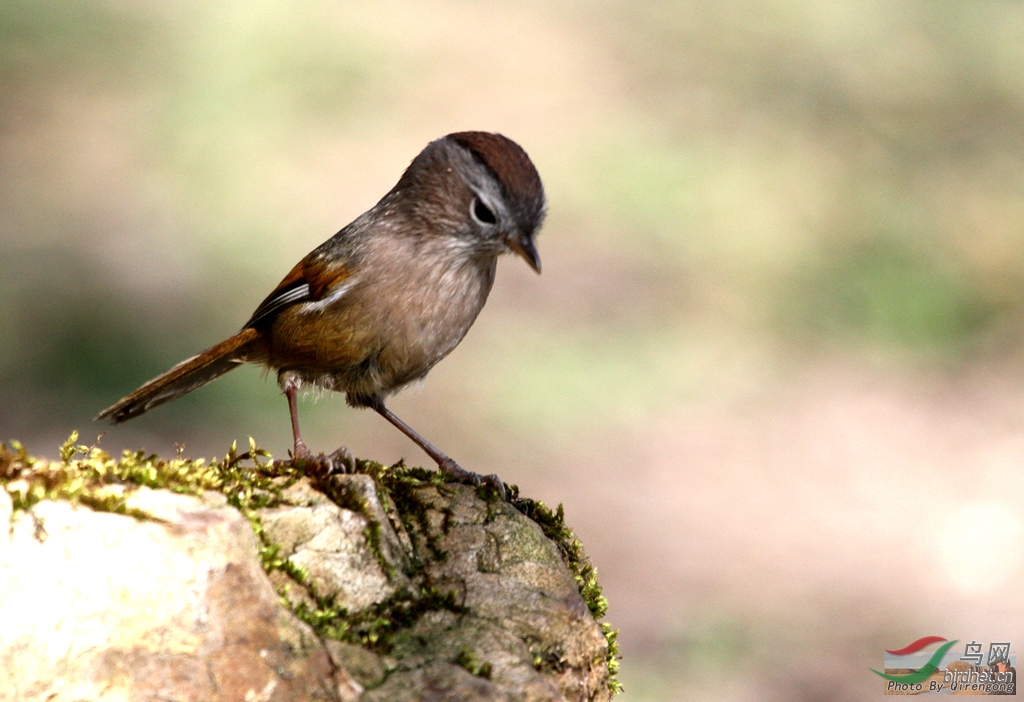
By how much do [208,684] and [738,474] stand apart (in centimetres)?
729

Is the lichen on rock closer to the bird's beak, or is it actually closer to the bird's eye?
the bird's beak

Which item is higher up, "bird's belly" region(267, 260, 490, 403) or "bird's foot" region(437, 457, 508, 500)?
"bird's belly" region(267, 260, 490, 403)

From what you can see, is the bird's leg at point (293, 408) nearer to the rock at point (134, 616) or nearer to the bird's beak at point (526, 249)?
the bird's beak at point (526, 249)

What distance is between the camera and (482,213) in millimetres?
4469

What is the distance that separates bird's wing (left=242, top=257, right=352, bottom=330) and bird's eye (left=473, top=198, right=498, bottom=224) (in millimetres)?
609

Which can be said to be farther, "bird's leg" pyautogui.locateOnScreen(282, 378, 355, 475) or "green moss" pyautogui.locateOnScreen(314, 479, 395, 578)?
"bird's leg" pyautogui.locateOnScreen(282, 378, 355, 475)

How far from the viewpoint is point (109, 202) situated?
487 inches

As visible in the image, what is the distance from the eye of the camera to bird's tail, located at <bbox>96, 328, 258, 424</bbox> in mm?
4848

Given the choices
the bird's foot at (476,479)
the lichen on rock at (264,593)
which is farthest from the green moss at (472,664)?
the bird's foot at (476,479)

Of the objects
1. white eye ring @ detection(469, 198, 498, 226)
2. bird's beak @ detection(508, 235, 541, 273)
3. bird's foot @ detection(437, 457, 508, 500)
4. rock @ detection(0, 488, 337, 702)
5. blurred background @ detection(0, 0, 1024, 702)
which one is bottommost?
rock @ detection(0, 488, 337, 702)

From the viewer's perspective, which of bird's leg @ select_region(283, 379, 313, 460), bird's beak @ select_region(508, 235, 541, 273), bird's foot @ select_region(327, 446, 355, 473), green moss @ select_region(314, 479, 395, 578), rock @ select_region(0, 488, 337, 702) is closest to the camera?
rock @ select_region(0, 488, 337, 702)

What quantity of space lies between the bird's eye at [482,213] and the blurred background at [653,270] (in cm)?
383

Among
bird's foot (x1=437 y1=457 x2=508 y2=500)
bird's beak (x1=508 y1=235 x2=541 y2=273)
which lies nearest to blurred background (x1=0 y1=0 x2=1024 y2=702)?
bird's foot (x1=437 y1=457 x2=508 y2=500)

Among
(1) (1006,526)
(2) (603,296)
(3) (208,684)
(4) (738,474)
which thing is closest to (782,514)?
(4) (738,474)
